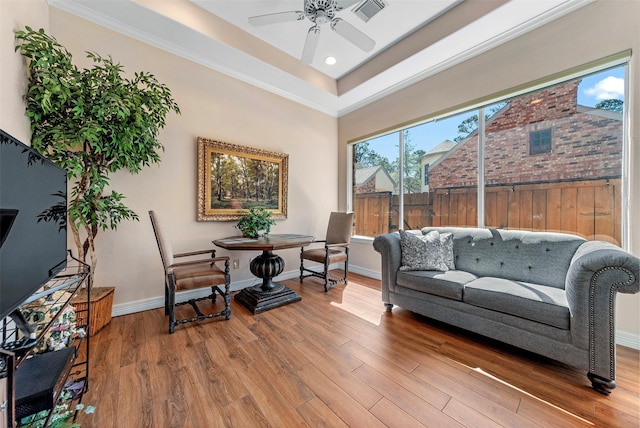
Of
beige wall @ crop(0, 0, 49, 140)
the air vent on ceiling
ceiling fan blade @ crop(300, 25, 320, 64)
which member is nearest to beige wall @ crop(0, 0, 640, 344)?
beige wall @ crop(0, 0, 49, 140)

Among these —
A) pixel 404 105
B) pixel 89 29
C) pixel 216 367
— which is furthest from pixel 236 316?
pixel 404 105

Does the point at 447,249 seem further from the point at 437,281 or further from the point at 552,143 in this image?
the point at 552,143

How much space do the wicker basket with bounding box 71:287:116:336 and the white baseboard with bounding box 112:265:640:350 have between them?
19 centimetres

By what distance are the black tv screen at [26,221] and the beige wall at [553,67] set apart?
3626 mm

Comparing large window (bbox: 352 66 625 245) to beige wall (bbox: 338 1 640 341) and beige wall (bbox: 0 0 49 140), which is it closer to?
beige wall (bbox: 338 1 640 341)

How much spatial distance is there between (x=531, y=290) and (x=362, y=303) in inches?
60.4

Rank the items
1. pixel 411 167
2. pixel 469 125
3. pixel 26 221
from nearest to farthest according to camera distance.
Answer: pixel 26 221 → pixel 469 125 → pixel 411 167

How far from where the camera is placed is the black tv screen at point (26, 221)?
0.77m

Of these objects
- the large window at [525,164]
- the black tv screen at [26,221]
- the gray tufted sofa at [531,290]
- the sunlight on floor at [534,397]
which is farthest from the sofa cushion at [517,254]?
the black tv screen at [26,221]

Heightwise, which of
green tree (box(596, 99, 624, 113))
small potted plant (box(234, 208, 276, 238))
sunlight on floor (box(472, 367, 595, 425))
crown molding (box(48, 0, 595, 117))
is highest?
crown molding (box(48, 0, 595, 117))

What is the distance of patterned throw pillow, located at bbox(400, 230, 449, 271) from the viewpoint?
2.38m

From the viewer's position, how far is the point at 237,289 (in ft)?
10.3

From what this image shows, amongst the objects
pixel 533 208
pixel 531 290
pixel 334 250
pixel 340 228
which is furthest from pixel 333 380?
pixel 533 208

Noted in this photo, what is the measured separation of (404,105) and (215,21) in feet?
8.50
